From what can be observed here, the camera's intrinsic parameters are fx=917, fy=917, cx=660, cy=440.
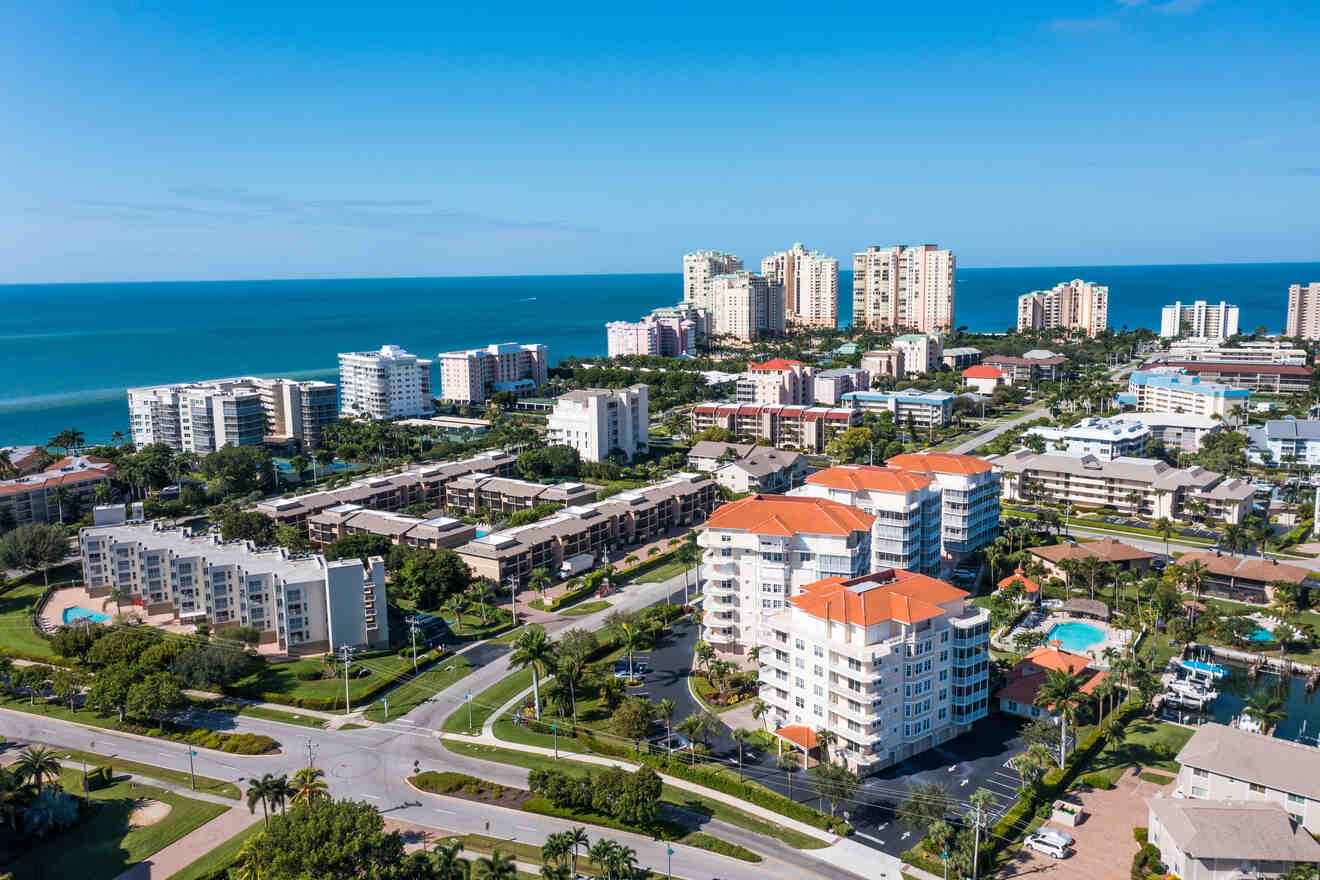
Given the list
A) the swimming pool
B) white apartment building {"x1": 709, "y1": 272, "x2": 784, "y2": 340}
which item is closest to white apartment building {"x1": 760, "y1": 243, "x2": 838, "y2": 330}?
white apartment building {"x1": 709, "y1": 272, "x2": 784, "y2": 340}

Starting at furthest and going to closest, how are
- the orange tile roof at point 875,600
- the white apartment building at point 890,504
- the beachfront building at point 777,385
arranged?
the beachfront building at point 777,385, the white apartment building at point 890,504, the orange tile roof at point 875,600

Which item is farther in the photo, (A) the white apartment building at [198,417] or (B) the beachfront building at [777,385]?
(B) the beachfront building at [777,385]

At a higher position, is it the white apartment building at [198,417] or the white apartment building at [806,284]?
the white apartment building at [806,284]

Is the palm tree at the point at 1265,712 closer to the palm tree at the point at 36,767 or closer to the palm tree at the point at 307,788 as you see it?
the palm tree at the point at 307,788

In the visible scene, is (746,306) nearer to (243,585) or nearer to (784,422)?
(784,422)

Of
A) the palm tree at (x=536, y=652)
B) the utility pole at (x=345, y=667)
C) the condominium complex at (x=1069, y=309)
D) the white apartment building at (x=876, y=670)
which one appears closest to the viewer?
the white apartment building at (x=876, y=670)

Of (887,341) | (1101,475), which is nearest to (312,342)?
(887,341)

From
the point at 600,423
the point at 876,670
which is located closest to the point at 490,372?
the point at 600,423

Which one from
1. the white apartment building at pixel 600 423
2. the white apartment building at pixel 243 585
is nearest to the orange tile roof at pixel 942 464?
the white apartment building at pixel 243 585
